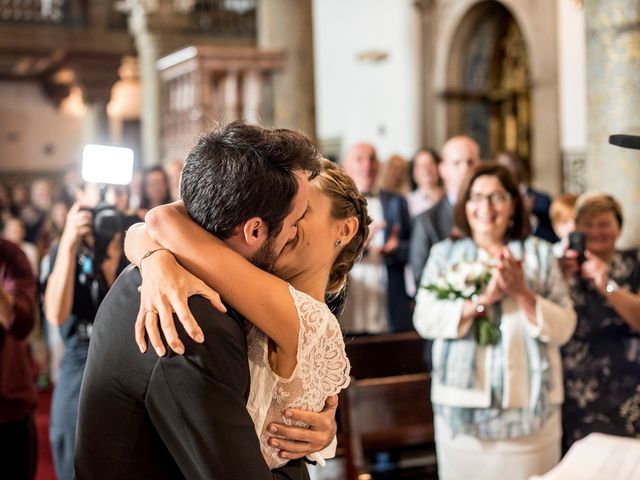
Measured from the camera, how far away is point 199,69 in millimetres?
6070

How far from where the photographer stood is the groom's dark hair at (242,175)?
1.57m

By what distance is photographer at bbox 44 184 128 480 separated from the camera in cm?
327

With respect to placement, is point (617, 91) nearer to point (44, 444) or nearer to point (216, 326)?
point (216, 326)

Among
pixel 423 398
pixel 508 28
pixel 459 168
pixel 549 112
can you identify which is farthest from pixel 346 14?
pixel 423 398

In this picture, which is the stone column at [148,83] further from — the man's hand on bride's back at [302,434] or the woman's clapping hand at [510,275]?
the man's hand on bride's back at [302,434]

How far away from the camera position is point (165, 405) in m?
1.50

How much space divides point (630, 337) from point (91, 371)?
8.72 ft

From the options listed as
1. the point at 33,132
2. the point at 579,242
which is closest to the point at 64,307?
the point at 579,242

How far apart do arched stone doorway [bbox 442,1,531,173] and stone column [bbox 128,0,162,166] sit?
3.62 m

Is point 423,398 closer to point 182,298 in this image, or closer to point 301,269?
point 301,269

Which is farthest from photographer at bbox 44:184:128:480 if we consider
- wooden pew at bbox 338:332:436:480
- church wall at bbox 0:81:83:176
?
church wall at bbox 0:81:83:176

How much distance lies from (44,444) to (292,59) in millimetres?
3091

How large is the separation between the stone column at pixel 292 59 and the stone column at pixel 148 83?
2.78m

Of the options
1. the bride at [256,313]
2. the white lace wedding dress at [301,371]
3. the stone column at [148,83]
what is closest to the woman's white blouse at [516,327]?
the bride at [256,313]
